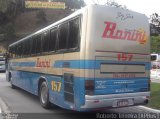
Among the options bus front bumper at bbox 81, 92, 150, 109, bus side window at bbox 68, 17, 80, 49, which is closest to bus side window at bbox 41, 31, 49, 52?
bus side window at bbox 68, 17, 80, 49

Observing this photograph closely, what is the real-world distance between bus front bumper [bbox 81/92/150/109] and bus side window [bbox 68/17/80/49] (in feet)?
5.02

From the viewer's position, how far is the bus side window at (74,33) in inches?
376

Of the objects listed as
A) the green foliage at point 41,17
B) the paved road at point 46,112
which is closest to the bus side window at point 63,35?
the paved road at point 46,112

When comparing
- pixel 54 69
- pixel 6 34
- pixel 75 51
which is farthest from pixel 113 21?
pixel 6 34

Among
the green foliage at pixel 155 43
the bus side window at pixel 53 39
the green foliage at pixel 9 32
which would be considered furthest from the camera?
the green foliage at pixel 9 32

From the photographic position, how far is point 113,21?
9656 mm

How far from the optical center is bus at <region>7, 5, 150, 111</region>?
913cm

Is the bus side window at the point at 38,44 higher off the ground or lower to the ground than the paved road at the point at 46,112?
higher

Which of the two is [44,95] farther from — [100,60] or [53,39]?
[100,60]

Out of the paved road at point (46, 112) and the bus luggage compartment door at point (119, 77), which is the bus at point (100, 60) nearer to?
the bus luggage compartment door at point (119, 77)

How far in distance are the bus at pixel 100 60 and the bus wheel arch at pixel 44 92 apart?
2.03 ft

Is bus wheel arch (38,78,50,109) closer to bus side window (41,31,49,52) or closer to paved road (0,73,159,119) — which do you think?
paved road (0,73,159,119)

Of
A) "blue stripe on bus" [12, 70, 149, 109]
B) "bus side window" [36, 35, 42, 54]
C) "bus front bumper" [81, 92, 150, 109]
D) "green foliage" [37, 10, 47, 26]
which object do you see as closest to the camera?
"bus front bumper" [81, 92, 150, 109]

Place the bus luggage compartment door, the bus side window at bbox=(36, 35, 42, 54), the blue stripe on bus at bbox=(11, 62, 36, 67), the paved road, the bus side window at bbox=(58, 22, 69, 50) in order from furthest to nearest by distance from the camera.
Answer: the blue stripe on bus at bbox=(11, 62, 36, 67), the bus side window at bbox=(36, 35, 42, 54), the paved road, the bus side window at bbox=(58, 22, 69, 50), the bus luggage compartment door
